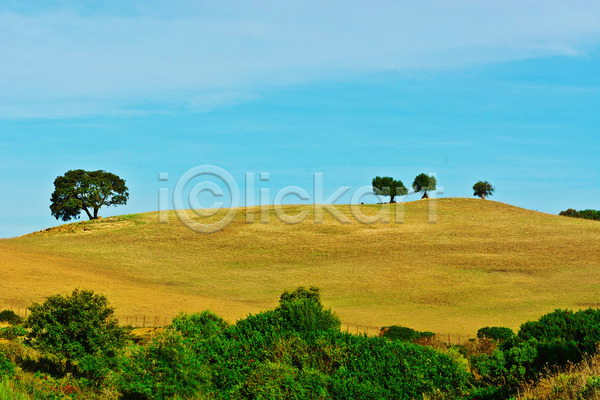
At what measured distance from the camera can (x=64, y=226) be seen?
96938 mm

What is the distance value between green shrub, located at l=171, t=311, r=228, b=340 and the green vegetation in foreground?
→ 2.1 inches

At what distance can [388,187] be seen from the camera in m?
150

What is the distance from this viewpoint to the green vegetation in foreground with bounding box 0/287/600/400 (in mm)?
13688

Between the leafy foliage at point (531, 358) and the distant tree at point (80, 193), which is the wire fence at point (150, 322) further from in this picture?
the distant tree at point (80, 193)

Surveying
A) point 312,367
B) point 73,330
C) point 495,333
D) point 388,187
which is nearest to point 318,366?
point 312,367

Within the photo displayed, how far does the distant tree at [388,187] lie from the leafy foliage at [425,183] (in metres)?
4.59

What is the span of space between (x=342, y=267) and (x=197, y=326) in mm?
46200

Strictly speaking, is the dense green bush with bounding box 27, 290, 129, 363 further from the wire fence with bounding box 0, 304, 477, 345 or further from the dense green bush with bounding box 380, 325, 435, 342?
the wire fence with bounding box 0, 304, 477, 345

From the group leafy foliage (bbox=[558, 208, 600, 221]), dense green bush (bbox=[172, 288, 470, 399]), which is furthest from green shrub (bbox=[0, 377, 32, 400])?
leafy foliage (bbox=[558, 208, 600, 221])

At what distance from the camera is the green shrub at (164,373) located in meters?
15.3

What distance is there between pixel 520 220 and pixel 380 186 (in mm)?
59818

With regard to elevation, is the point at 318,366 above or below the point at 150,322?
above

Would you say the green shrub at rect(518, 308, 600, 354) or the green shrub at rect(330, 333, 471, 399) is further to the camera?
the green shrub at rect(518, 308, 600, 354)

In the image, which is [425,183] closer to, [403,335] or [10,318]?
[403,335]
